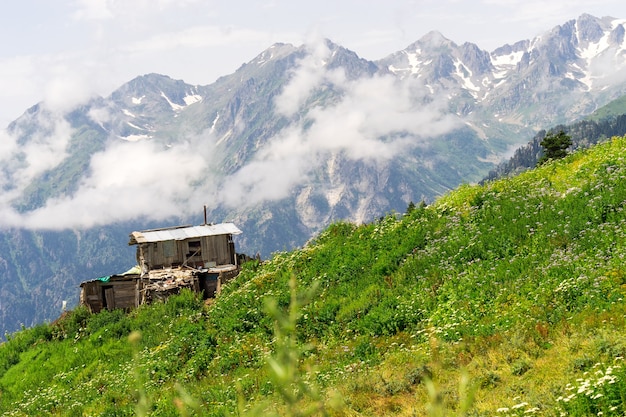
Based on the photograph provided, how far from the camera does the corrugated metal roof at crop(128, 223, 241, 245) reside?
48966mm

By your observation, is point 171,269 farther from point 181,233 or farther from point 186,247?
point 181,233

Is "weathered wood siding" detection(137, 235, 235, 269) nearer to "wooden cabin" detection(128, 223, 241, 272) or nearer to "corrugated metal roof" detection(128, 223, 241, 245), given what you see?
"wooden cabin" detection(128, 223, 241, 272)

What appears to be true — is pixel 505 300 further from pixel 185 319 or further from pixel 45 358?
pixel 45 358

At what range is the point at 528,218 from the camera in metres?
23.6

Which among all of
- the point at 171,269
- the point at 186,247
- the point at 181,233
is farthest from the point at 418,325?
the point at 181,233

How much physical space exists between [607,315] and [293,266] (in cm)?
1893

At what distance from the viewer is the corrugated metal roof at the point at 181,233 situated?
4897 cm

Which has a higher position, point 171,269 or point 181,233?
point 181,233

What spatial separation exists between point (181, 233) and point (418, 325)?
34.7m

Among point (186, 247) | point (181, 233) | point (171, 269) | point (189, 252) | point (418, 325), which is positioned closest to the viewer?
point (418, 325)

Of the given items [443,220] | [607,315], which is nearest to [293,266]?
[443,220]

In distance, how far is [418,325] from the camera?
19.7 m

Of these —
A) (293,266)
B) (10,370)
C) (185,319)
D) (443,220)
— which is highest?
(443,220)

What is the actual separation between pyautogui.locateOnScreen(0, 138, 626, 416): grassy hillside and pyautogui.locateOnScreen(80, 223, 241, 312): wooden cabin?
13.0 ft
